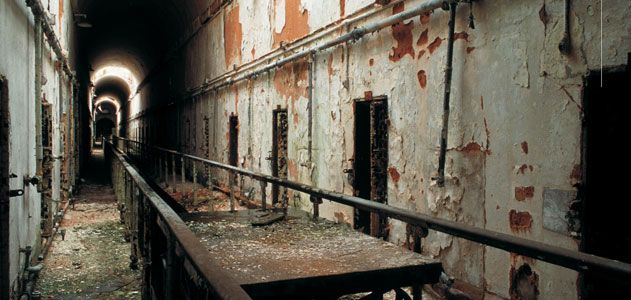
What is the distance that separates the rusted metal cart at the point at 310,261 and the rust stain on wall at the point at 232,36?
8206 mm

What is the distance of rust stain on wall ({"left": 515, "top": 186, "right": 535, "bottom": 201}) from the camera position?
3.88m

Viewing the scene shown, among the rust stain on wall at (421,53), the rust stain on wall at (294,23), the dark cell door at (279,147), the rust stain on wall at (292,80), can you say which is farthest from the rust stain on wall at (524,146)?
the dark cell door at (279,147)

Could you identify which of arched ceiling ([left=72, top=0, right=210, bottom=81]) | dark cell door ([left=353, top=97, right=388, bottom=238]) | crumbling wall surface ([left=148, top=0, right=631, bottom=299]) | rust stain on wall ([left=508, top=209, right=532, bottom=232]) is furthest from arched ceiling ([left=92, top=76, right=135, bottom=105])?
rust stain on wall ([left=508, top=209, right=532, bottom=232])

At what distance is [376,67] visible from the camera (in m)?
5.95

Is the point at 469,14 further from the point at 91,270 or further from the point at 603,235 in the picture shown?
the point at 91,270

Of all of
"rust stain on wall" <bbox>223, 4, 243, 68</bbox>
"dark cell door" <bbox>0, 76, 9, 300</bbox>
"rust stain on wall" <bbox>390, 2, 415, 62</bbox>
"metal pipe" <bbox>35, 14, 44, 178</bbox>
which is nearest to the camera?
"dark cell door" <bbox>0, 76, 9, 300</bbox>

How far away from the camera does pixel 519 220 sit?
3.99m

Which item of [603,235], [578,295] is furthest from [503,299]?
[603,235]

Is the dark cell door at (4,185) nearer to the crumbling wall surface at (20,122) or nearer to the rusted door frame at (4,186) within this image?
the rusted door frame at (4,186)

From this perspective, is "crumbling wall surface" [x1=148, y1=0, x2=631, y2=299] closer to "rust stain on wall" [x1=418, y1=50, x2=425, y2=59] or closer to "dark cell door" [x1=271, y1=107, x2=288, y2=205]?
"rust stain on wall" [x1=418, y1=50, x2=425, y2=59]

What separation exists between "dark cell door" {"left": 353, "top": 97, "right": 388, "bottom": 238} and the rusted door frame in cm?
369

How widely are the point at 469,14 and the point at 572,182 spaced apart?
1.81m

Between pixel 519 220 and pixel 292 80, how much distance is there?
5229 millimetres

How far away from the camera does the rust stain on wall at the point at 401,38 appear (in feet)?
17.4
